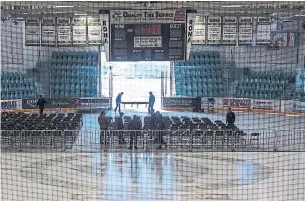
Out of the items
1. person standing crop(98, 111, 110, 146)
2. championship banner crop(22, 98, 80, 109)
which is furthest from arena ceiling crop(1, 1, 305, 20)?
championship banner crop(22, 98, 80, 109)

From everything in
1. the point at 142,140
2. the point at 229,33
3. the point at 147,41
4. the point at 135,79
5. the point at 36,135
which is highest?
the point at 229,33

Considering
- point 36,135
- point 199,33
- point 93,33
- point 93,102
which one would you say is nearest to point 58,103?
point 93,102

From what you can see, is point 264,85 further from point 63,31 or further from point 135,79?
point 63,31

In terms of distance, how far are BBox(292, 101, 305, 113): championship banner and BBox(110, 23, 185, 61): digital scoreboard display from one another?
45.0ft

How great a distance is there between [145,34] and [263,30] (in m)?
10.4

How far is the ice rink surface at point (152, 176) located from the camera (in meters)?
9.30

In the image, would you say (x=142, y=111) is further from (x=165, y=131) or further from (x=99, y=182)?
(x=99, y=182)

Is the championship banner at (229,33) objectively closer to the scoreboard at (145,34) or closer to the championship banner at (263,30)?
the championship banner at (263,30)

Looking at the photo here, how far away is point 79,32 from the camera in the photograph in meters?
21.8

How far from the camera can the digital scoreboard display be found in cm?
1068

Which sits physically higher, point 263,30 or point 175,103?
point 263,30

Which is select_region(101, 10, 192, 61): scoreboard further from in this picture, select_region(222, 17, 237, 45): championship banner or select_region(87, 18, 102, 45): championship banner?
select_region(87, 18, 102, 45): championship banner

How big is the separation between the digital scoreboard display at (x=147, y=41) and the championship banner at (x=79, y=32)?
1130 centimetres

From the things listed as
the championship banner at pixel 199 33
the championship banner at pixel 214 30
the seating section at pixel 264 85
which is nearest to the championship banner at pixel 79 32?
the championship banner at pixel 199 33
